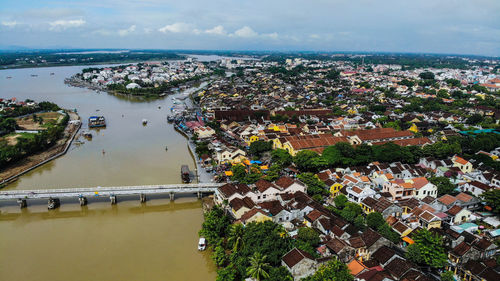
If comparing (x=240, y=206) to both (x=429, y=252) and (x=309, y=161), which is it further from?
(x=429, y=252)

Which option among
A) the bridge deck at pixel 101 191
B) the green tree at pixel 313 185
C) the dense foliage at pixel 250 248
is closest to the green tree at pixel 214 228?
the dense foliage at pixel 250 248

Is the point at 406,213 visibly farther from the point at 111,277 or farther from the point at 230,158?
the point at 111,277

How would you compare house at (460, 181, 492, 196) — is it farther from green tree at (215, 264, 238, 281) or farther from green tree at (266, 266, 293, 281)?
green tree at (215, 264, 238, 281)

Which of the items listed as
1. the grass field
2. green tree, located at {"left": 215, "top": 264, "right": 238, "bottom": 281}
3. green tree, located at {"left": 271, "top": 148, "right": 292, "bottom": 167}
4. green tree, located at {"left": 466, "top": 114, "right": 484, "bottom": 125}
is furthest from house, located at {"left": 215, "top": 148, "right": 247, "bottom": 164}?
green tree, located at {"left": 466, "top": 114, "right": 484, "bottom": 125}

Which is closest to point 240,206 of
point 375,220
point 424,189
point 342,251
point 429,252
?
point 342,251

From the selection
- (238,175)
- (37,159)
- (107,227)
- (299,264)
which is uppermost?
(238,175)

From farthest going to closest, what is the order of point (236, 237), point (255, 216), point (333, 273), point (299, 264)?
point (255, 216), point (236, 237), point (299, 264), point (333, 273)
